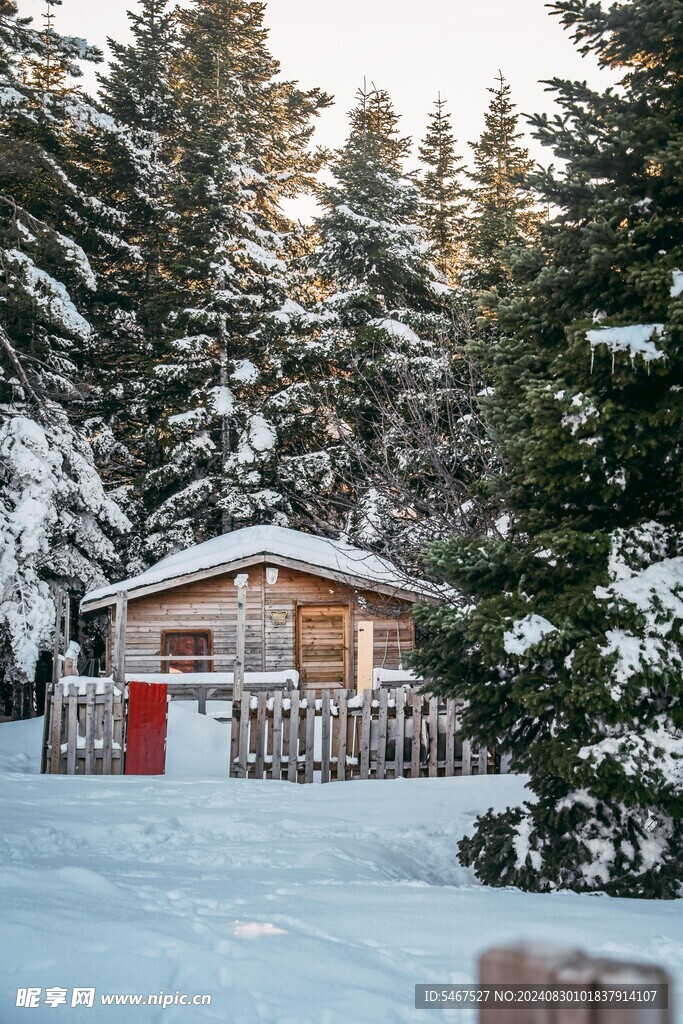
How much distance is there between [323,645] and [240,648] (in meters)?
8.65

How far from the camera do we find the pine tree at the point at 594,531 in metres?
6.33

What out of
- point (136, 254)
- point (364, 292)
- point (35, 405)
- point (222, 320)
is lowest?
point (35, 405)

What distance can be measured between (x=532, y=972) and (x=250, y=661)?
22.8 metres

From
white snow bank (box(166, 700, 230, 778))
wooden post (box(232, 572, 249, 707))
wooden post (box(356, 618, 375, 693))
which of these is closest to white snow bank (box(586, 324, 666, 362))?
wooden post (box(232, 572, 249, 707))

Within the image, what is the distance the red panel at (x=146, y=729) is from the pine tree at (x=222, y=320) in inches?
673

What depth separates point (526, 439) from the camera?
23.3 feet

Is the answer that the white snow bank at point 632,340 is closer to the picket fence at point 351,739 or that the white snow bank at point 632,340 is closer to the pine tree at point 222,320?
the picket fence at point 351,739

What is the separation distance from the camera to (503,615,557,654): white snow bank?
21.1 ft

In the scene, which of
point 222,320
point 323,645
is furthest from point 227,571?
point 222,320

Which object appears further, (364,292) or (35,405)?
Answer: (364,292)

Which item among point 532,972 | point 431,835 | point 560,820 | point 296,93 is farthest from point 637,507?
point 296,93

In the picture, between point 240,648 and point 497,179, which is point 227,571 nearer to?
point 240,648

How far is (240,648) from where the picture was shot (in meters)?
16.5

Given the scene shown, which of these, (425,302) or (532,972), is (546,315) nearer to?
(532,972)
